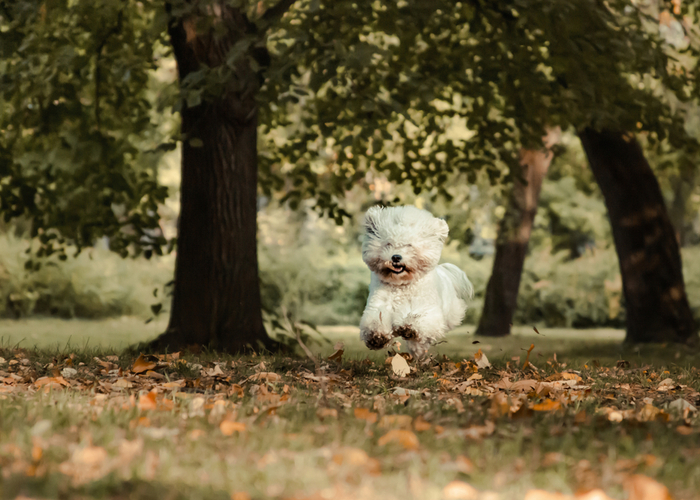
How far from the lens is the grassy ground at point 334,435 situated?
247cm

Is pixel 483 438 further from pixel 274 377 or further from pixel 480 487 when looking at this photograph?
pixel 274 377

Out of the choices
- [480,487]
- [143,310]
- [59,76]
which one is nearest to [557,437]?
[480,487]

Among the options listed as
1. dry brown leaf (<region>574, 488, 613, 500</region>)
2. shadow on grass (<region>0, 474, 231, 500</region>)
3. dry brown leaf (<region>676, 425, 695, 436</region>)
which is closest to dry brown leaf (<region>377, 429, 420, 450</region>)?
dry brown leaf (<region>574, 488, 613, 500</region>)

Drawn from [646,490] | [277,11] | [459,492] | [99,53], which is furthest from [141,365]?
[99,53]

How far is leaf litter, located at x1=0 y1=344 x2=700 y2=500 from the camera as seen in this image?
256cm

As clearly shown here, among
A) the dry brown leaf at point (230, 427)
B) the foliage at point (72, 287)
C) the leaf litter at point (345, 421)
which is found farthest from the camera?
the foliage at point (72, 287)

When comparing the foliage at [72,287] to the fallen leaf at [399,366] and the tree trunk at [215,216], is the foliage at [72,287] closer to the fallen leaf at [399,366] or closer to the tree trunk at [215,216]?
the tree trunk at [215,216]

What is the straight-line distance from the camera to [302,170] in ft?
33.0

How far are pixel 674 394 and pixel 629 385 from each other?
47 cm

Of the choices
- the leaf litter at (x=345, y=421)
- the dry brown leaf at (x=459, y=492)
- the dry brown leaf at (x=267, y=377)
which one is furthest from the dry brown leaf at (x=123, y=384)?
the dry brown leaf at (x=459, y=492)

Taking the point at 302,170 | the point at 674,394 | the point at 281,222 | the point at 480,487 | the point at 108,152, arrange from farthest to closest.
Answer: the point at 281,222 < the point at 302,170 < the point at 108,152 < the point at 674,394 < the point at 480,487

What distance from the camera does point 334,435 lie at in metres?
3.14

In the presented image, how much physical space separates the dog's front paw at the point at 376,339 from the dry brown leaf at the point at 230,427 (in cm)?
233

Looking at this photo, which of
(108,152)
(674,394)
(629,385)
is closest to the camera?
(674,394)
